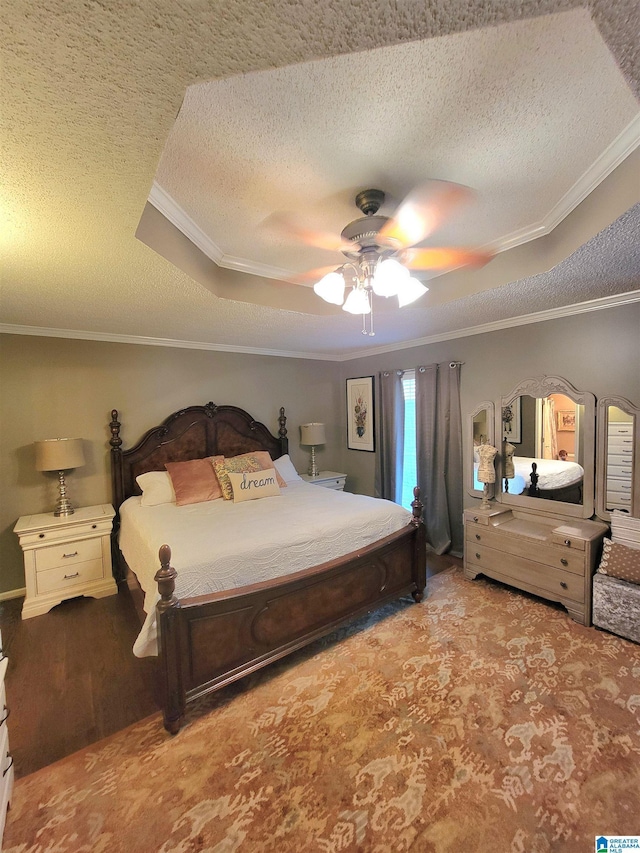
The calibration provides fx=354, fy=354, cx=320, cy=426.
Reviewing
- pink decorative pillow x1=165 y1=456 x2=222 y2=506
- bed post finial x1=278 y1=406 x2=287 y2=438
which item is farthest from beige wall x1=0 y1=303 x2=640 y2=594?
pink decorative pillow x1=165 y1=456 x2=222 y2=506

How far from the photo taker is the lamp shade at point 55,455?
2.88 meters

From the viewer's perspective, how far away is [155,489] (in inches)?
129

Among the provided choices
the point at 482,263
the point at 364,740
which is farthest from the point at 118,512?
the point at 482,263

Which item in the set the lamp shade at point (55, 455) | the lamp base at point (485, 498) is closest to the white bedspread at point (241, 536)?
the lamp shade at point (55, 455)

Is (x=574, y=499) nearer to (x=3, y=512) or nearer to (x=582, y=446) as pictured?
(x=582, y=446)

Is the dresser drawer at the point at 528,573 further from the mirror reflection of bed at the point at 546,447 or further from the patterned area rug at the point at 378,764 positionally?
the mirror reflection of bed at the point at 546,447

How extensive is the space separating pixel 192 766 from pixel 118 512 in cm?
235

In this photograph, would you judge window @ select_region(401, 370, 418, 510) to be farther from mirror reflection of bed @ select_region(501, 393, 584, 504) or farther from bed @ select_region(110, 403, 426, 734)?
bed @ select_region(110, 403, 426, 734)

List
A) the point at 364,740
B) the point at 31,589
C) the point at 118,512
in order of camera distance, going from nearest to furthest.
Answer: the point at 364,740, the point at 31,589, the point at 118,512

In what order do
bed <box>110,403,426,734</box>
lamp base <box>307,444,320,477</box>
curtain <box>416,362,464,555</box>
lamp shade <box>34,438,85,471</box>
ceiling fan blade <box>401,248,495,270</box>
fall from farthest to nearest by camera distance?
lamp base <box>307,444,320,477</box>, curtain <box>416,362,464,555</box>, lamp shade <box>34,438,85,471</box>, ceiling fan blade <box>401,248,495,270</box>, bed <box>110,403,426,734</box>

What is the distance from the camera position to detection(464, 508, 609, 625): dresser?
2.47 m

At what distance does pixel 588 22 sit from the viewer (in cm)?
91

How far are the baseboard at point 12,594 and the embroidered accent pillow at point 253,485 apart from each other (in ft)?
6.35

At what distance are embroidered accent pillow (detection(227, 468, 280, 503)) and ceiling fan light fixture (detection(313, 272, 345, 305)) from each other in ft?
6.48
